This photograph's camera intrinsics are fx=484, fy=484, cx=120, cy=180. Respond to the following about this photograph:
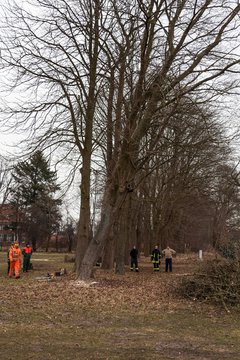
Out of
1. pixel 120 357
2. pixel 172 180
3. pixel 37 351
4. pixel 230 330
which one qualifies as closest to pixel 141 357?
pixel 120 357

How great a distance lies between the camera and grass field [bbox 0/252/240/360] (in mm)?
7633

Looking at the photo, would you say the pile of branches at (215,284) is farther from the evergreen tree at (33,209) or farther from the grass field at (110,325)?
the evergreen tree at (33,209)

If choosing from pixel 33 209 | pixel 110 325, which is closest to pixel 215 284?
pixel 110 325

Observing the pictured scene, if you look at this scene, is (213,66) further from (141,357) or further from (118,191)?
(141,357)

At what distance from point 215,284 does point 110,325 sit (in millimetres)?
4321

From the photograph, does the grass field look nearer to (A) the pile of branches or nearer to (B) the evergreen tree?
(A) the pile of branches

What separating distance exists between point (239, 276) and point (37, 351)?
7210 millimetres

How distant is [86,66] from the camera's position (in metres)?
20.3

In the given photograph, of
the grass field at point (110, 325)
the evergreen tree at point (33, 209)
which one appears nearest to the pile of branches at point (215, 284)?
the grass field at point (110, 325)

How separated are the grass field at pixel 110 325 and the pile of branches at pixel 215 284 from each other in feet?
1.20

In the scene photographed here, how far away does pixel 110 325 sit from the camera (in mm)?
10047

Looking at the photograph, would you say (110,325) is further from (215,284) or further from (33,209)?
(33,209)

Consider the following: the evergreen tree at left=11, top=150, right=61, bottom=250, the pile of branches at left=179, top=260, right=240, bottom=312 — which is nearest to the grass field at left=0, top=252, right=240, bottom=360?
the pile of branches at left=179, top=260, right=240, bottom=312

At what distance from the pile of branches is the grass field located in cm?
37
